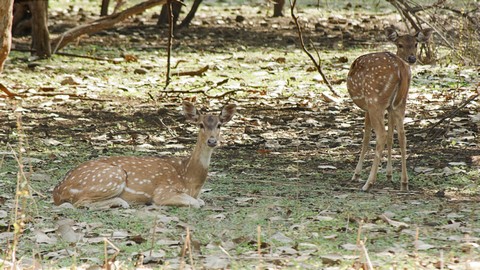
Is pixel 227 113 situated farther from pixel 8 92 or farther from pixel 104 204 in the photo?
pixel 8 92

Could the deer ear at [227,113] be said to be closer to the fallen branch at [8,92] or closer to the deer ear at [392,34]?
the deer ear at [392,34]

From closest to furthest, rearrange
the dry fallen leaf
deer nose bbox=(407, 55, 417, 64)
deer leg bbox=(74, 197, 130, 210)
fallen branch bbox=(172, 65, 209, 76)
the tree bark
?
1. the dry fallen leaf
2. deer leg bbox=(74, 197, 130, 210)
3. deer nose bbox=(407, 55, 417, 64)
4. the tree bark
5. fallen branch bbox=(172, 65, 209, 76)

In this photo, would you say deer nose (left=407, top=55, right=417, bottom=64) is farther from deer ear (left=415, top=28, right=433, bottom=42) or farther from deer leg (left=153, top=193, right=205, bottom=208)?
deer leg (left=153, top=193, right=205, bottom=208)

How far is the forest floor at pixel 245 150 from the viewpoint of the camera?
643cm

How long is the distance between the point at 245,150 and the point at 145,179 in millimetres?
2384

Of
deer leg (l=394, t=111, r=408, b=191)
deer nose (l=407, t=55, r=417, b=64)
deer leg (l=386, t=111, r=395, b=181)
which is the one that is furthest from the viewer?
deer nose (l=407, t=55, r=417, b=64)

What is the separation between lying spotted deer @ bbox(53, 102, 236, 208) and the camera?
25.3ft

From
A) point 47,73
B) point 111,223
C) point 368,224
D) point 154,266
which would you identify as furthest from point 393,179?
point 47,73

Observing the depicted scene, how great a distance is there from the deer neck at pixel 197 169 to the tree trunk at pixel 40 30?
23.9 feet

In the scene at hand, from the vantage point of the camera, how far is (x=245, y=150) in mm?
10188

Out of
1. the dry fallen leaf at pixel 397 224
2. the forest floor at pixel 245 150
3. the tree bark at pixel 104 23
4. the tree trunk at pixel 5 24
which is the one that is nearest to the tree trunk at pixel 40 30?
the tree bark at pixel 104 23

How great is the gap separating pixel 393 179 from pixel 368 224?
1.87 m

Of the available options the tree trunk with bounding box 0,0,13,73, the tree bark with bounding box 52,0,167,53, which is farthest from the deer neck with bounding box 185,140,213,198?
the tree bark with bounding box 52,0,167,53

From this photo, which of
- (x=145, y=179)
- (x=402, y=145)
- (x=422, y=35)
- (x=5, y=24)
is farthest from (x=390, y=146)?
(x=5, y=24)
